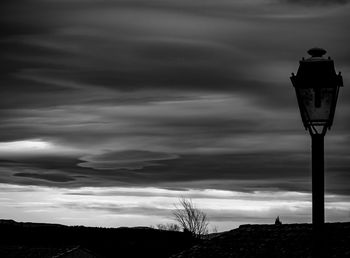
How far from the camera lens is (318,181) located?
8258 millimetres

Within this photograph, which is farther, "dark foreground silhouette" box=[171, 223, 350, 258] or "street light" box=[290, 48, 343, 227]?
"dark foreground silhouette" box=[171, 223, 350, 258]

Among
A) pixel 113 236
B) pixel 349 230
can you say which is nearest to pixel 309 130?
pixel 349 230

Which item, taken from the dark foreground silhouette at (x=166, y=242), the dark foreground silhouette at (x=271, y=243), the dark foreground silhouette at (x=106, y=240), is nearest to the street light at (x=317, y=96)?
the dark foreground silhouette at (x=166, y=242)

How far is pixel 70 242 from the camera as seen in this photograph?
76.1 m

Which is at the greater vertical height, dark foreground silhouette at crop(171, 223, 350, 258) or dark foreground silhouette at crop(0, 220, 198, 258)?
dark foreground silhouette at crop(0, 220, 198, 258)

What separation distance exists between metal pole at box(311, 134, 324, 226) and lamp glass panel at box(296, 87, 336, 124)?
220 mm

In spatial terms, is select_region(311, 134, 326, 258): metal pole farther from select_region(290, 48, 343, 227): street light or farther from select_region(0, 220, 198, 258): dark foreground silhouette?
select_region(0, 220, 198, 258): dark foreground silhouette

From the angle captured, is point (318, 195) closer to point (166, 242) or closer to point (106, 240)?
point (166, 242)

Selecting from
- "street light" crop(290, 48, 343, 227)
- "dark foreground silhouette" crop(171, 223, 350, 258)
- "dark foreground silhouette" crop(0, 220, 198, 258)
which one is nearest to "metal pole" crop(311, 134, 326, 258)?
"street light" crop(290, 48, 343, 227)

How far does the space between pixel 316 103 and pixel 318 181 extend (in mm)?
893

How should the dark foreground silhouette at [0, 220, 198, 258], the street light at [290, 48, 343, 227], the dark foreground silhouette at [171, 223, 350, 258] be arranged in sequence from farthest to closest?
the dark foreground silhouette at [0, 220, 198, 258]
the dark foreground silhouette at [171, 223, 350, 258]
the street light at [290, 48, 343, 227]

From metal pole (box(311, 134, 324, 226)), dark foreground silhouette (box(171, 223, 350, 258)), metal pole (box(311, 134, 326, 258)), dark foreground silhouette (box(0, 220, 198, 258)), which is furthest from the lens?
dark foreground silhouette (box(0, 220, 198, 258))

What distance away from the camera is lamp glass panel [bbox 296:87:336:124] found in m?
8.44

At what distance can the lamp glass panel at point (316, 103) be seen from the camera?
27.7ft
